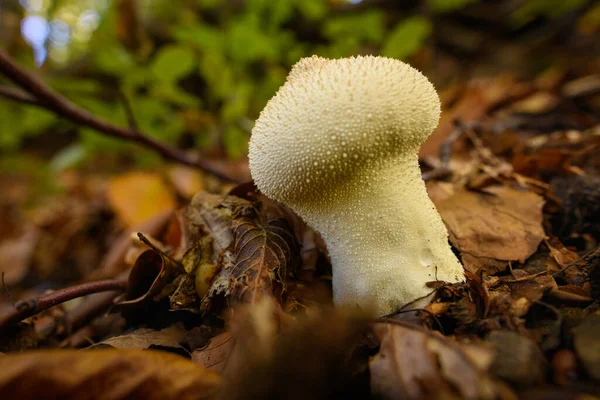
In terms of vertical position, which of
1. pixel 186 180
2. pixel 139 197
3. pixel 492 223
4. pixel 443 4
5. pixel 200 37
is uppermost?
pixel 443 4

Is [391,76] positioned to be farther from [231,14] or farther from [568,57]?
[568,57]

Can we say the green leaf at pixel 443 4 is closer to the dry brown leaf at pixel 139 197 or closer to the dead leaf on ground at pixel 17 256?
the dry brown leaf at pixel 139 197

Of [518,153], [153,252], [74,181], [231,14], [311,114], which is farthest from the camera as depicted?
[74,181]

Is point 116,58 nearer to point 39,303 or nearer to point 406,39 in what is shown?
point 406,39

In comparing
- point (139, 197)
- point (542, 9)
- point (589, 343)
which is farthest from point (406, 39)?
point (589, 343)

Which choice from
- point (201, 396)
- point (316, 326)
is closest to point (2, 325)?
point (201, 396)

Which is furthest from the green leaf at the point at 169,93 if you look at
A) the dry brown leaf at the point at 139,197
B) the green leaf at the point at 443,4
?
the green leaf at the point at 443,4

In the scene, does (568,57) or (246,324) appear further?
(568,57)
